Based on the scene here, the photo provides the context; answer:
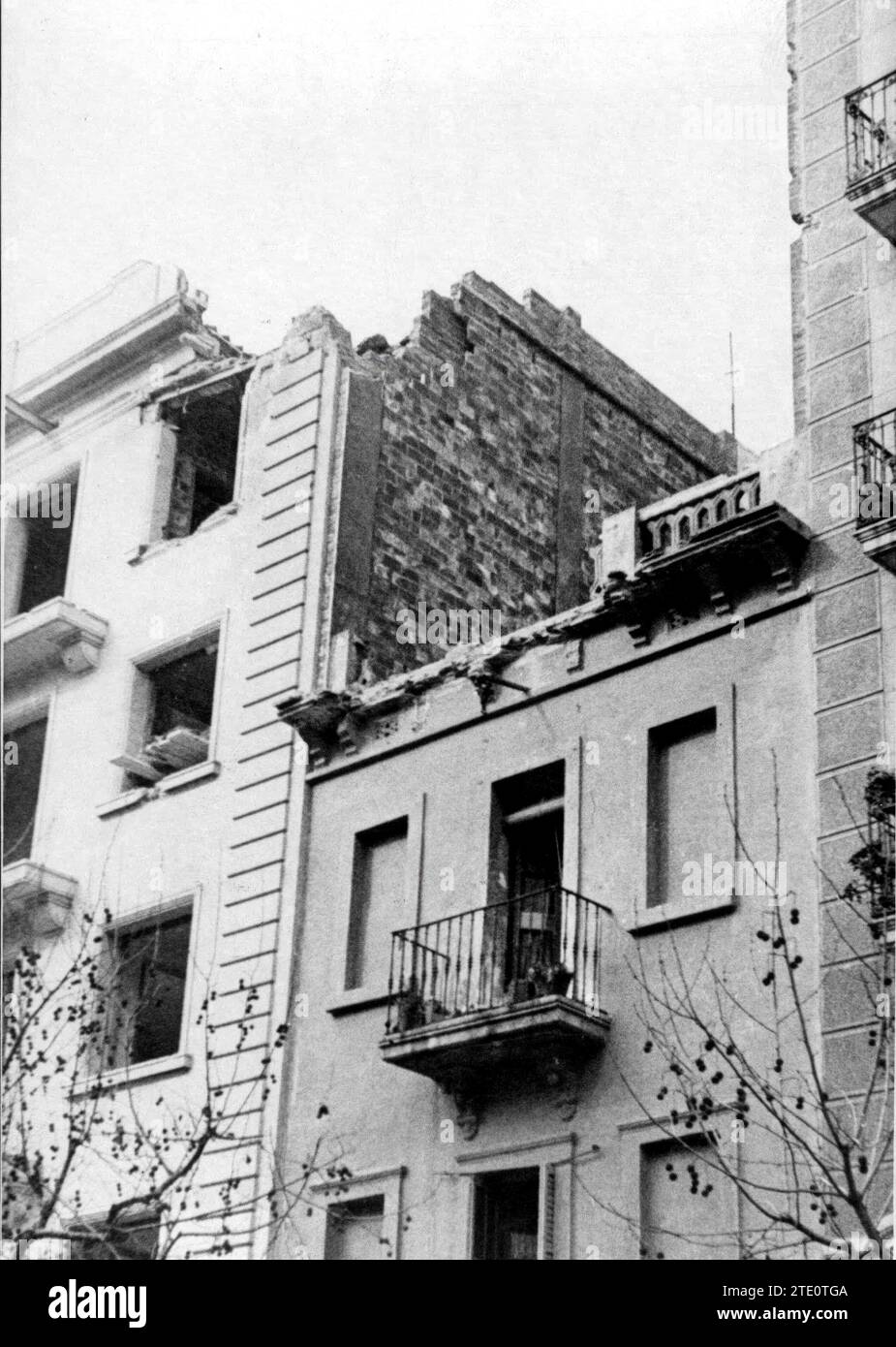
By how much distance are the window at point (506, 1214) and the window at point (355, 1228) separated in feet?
2.95

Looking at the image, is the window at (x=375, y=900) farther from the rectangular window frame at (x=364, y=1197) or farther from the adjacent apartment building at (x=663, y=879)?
the rectangular window frame at (x=364, y=1197)

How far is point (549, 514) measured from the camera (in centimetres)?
2375

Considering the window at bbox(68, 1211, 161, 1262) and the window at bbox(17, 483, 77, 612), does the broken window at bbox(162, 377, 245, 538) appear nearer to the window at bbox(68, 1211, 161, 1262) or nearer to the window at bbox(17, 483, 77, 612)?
the window at bbox(17, 483, 77, 612)

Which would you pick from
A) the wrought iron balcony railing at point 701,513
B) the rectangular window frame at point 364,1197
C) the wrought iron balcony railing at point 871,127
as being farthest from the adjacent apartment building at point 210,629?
the wrought iron balcony railing at point 871,127

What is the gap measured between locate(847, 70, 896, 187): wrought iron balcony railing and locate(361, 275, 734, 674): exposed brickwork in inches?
239

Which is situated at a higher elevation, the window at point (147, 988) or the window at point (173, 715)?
the window at point (173, 715)

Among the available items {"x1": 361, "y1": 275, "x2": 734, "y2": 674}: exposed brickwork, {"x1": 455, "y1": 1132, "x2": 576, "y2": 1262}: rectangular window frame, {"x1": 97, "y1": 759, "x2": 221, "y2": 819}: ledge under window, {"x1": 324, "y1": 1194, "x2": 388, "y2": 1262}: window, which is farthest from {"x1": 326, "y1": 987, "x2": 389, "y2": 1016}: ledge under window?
{"x1": 361, "y1": 275, "x2": 734, "y2": 674}: exposed brickwork

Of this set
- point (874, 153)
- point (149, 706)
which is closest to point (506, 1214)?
point (149, 706)

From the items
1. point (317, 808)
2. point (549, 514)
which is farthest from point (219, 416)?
point (317, 808)

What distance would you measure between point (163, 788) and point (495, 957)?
4704mm

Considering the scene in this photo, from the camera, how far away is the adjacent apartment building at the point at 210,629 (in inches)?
738

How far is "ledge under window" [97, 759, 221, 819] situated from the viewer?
20.6m

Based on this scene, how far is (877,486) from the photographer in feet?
52.2
